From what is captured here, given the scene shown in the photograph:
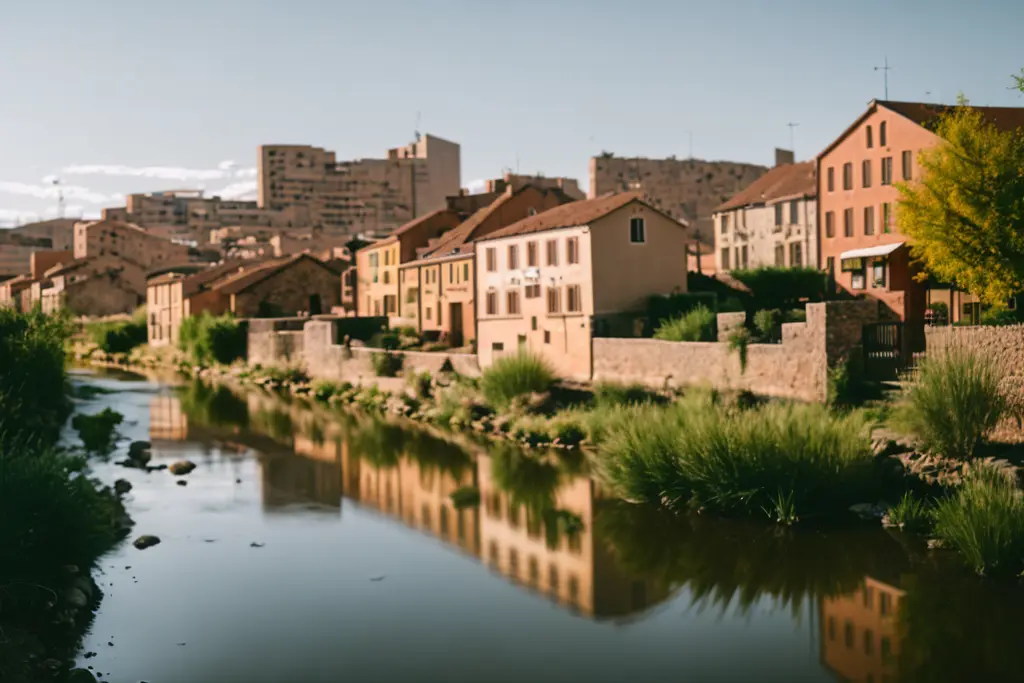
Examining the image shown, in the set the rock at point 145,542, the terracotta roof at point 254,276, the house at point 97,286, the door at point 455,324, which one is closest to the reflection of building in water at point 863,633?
the rock at point 145,542

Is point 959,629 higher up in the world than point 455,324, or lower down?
lower down

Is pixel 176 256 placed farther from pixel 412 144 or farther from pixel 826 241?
pixel 826 241

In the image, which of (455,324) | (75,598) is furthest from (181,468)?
(455,324)

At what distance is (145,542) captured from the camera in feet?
67.8

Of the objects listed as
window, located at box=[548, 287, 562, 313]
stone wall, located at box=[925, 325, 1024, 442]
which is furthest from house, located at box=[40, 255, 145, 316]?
stone wall, located at box=[925, 325, 1024, 442]

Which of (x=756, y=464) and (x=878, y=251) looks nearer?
(x=756, y=464)

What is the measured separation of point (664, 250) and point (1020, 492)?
828 inches

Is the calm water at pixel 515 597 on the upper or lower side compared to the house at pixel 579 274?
lower

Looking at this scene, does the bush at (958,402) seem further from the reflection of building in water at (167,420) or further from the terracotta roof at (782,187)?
the terracotta roof at (782,187)

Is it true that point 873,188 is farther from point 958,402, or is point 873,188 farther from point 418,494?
point 418,494

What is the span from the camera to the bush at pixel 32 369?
92.5ft

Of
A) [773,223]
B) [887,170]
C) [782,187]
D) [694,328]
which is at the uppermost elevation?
[782,187]

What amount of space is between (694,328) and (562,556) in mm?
13330

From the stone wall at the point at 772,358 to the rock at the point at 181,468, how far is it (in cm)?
1257
